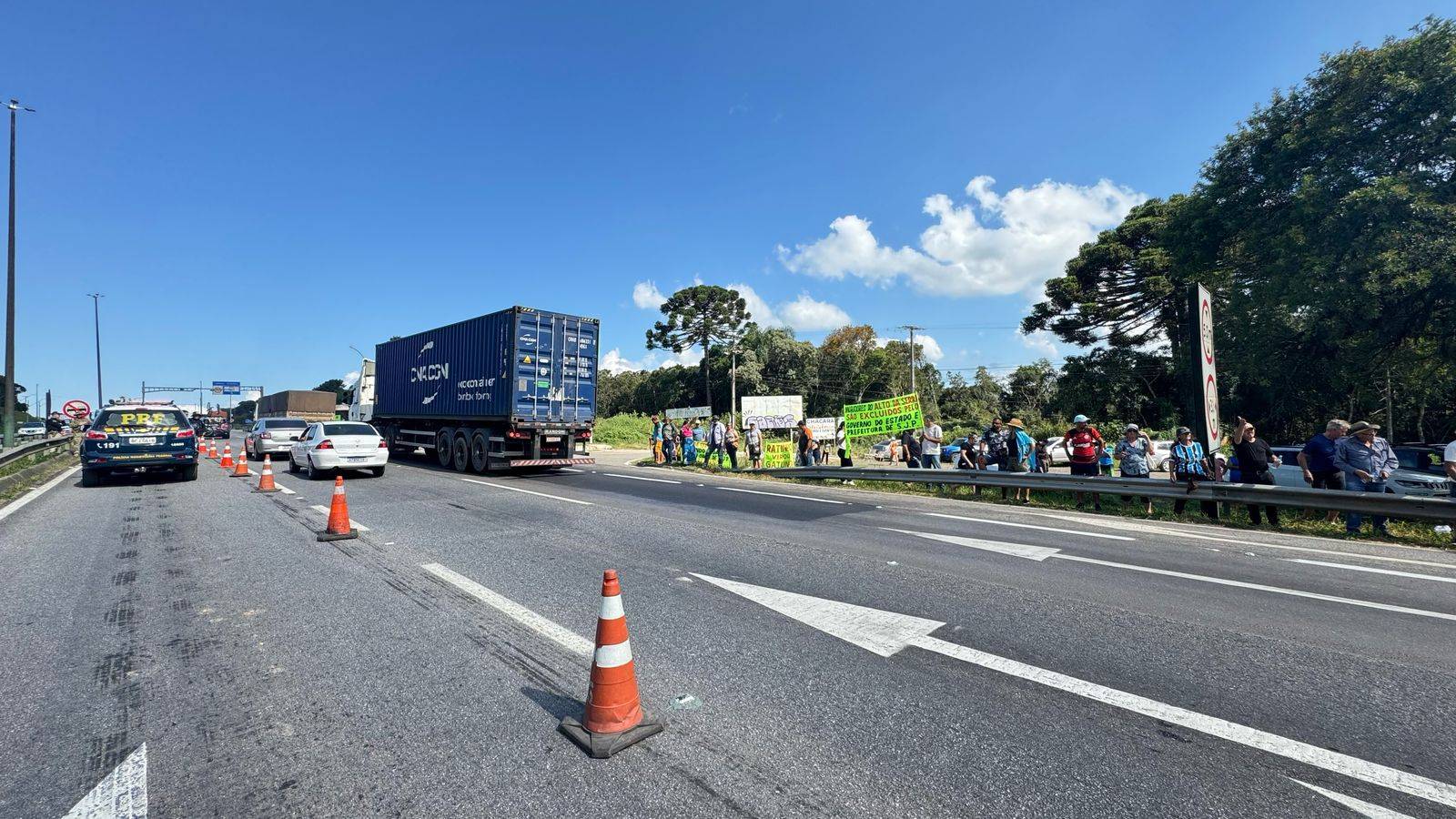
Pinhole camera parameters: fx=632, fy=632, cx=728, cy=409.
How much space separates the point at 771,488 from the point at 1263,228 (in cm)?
1815

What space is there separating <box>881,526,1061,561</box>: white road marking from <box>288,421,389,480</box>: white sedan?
1170 centimetres

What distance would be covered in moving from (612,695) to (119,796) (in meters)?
1.85

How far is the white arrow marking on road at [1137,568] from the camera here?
15.8 ft

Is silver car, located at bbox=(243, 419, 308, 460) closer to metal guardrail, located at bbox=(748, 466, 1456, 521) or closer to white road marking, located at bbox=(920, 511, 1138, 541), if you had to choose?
metal guardrail, located at bbox=(748, 466, 1456, 521)

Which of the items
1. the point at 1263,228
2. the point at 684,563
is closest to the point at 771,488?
the point at 684,563

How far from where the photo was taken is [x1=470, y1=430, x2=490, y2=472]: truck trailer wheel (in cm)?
1573

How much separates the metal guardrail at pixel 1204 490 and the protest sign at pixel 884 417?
2923 mm

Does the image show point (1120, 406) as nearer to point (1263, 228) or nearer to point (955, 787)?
point (1263, 228)

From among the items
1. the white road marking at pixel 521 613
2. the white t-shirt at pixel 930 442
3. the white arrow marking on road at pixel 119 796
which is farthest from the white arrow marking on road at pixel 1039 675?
the white t-shirt at pixel 930 442

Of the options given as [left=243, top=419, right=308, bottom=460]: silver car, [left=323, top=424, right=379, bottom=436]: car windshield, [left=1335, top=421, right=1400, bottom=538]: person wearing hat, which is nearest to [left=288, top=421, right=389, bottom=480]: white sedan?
[left=323, top=424, right=379, bottom=436]: car windshield

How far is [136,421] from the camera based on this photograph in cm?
1271

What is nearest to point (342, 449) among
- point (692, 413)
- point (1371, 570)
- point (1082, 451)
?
point (692, 413)

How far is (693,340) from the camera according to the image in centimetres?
5250

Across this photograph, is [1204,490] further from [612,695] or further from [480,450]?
[480,450]
